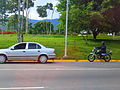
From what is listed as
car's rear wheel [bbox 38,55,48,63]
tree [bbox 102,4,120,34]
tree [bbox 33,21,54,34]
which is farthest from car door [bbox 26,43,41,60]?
tree [bbox 33,21,54,34]

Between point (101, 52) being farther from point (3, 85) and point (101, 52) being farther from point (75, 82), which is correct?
point (3, 85)

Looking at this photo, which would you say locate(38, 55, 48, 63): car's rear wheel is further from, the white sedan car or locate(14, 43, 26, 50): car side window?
locate(14, 43, 26, 50): car side window

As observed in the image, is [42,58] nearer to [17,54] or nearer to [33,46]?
[33,46]

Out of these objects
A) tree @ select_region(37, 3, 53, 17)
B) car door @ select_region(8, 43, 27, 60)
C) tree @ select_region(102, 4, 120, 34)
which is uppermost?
tree @ select_region(37, 3, 53, 17)

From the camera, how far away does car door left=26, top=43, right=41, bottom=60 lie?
17081mm

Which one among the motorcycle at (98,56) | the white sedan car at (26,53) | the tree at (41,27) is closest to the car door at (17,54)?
the white sedan car at (26,53)

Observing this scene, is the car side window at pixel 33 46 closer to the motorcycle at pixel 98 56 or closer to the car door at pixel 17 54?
the car door at pixel 17 54

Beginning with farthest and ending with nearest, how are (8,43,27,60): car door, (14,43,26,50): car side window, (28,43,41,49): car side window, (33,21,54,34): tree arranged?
1. (33,21,54,34): tree
2. (28,43,41,49): car side window
3. (14,43,26,50): car side window
4. (8,43,27,60): car door

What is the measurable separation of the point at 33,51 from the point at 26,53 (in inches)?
19.3

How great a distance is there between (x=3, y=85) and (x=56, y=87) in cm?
182

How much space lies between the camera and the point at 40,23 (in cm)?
9119

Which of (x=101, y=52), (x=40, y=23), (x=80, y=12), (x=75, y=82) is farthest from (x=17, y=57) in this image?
(x=40, y=23)

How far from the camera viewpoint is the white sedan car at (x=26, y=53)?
Answer: 1688 cm

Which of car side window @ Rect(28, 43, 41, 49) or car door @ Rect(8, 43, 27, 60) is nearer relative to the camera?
car door @ Rect(8, 43, 27, 60)
